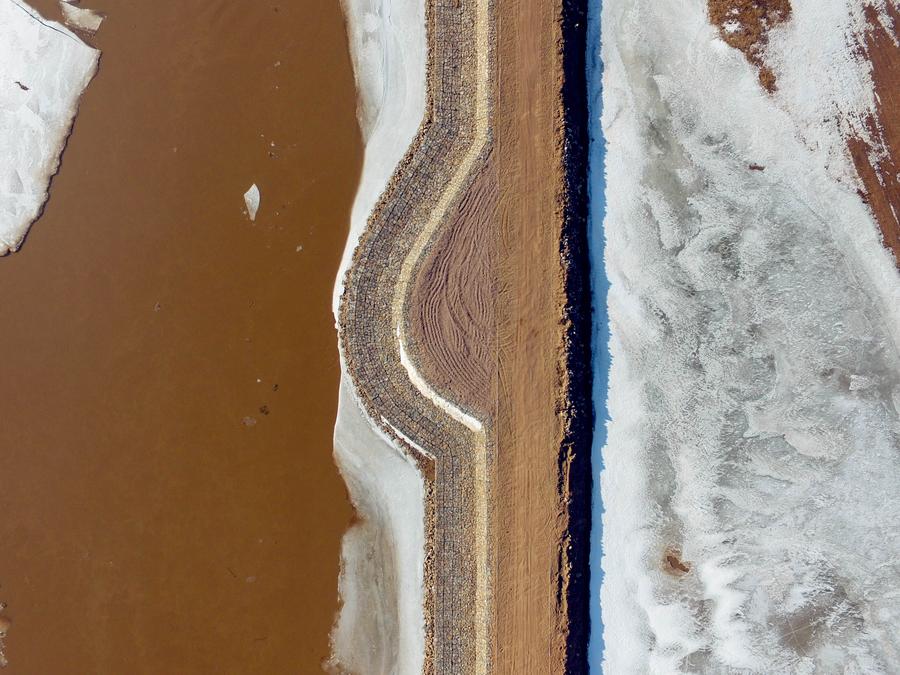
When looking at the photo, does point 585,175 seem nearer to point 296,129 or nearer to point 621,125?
point 621,125

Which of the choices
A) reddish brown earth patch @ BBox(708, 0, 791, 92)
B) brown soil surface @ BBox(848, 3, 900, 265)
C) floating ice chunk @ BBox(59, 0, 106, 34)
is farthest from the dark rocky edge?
floating ice chunk @ BBox(59, 0, 106, 34)

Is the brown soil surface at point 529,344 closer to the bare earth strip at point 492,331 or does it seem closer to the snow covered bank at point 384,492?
the bare earth strip at point 492,331

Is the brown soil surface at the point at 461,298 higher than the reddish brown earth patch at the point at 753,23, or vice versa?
the reddish brown earth patch at the point at 753,23

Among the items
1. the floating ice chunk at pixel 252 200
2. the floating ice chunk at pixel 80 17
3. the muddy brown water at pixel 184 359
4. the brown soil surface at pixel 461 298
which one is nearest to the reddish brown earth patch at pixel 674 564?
the brown soil surface at pixel 461 298

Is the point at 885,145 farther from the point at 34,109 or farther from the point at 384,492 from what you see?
the point at 34,109

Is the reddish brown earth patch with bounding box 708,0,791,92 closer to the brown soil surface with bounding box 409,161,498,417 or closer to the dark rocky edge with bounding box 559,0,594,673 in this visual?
the dark rocky edge with bounding box 559,0,594,673
